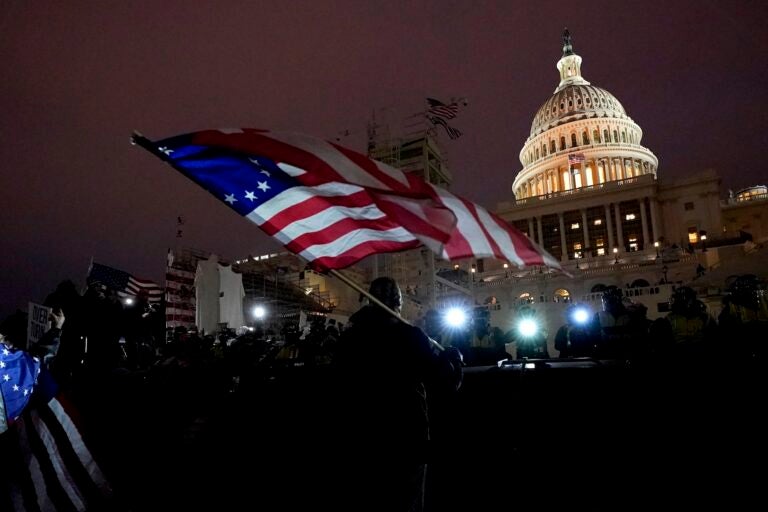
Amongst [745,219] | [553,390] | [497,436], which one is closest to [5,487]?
[497,436]

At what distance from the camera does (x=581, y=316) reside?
342 inches

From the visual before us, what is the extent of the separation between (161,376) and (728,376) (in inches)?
251

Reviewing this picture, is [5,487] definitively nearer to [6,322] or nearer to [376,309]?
[6,322]

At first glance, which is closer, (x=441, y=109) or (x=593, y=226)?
(x=441, y=109)

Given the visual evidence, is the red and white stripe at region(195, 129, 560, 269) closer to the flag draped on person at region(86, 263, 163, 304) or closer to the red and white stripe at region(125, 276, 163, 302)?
the flag draped on person at region(86, 263, 163, 304)

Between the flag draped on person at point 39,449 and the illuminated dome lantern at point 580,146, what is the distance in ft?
261

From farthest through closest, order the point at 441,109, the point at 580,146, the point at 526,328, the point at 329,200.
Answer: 1. the point at 580,146
2. the point at 441,109
3. the point at 526,328
4. the point at 329,200

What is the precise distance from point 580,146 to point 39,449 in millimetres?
88116

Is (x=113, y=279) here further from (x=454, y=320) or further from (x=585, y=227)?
(x=585, y=227)

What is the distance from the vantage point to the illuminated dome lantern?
80.3 m

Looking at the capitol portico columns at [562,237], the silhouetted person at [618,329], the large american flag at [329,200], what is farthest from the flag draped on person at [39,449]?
the capitol portico columns at [562,237]

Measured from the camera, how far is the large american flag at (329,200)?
363 cm

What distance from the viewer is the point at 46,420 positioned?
382 cm

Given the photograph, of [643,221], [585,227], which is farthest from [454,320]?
[643,221]
